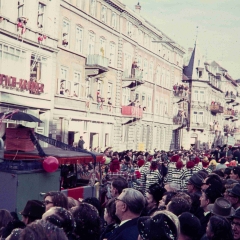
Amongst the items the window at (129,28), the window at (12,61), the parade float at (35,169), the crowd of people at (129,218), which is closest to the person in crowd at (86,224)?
the crowd of people at (129,218)

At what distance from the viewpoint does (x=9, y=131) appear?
11.4m

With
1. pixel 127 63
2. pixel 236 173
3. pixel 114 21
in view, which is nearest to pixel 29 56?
pixel 114 21

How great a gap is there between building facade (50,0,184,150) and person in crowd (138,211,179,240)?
2477 cm

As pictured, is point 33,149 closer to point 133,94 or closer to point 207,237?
point 207,237

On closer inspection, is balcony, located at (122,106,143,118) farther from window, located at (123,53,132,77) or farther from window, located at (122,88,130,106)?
window, located at (123,53,132,77)

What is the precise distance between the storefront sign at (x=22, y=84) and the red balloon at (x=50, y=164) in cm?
1329

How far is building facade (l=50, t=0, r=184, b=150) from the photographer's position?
3094cm

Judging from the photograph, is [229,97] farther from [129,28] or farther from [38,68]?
[38,68]

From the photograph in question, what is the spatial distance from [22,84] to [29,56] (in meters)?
1.96

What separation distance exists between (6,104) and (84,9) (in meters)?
11.5

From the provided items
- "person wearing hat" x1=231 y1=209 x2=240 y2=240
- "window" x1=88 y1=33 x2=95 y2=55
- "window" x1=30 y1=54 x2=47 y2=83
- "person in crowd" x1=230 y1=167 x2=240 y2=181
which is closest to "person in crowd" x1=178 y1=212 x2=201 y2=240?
"person wearing hat" x1=231 y1=209 x2=240 y2=240

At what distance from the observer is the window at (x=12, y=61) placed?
78.9 ft

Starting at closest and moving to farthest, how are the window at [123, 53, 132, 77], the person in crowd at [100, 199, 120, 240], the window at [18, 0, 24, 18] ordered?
the person in crowd at [100, 199, 120, 240] < the window at [18, 0, 24, 18] < the window at [123, 53, 132, 77]

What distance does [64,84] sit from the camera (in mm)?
30703
